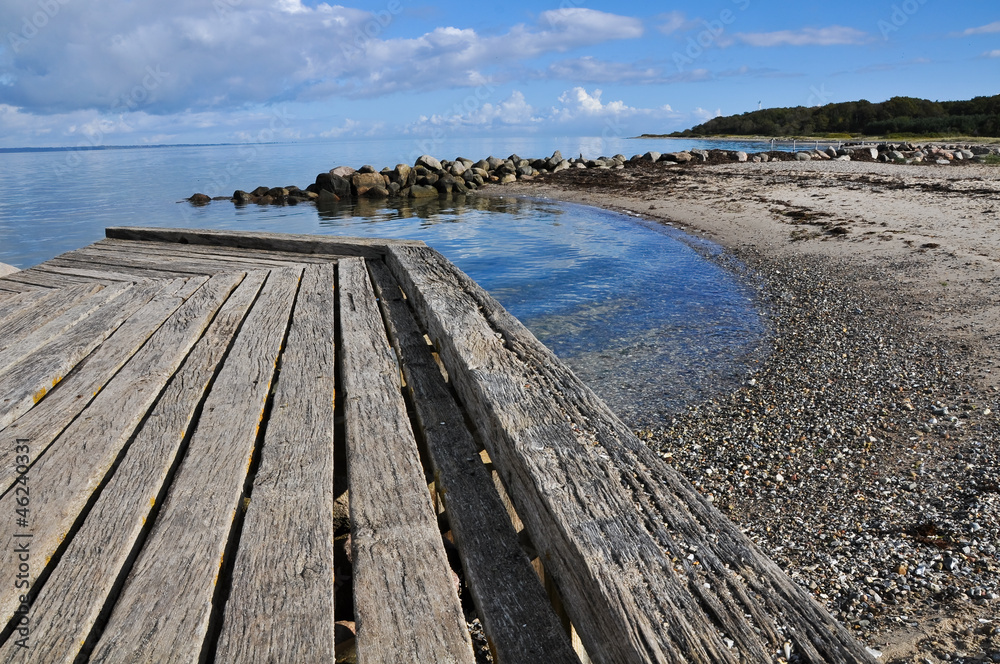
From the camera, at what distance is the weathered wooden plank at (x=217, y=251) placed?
20.0ft

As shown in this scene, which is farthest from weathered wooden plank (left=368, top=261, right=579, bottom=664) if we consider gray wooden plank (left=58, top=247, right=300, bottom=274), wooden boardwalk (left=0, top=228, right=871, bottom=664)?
gray wooden plank (left=58, top=247, right=300, bottom=274)

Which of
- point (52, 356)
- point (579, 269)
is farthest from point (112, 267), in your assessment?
point (579, 269)

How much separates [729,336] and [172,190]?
4415cm

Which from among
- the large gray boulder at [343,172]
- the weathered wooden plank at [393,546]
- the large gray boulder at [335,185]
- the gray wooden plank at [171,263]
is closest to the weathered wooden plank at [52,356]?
the gray wooden plank at [171,263]

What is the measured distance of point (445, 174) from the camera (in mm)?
→ 33969

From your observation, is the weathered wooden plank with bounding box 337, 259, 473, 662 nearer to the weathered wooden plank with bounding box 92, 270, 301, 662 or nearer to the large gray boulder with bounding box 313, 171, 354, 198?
the weathered wooden plank with bounding box 92, 270, 301, 662

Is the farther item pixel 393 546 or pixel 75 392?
pixel 75 392

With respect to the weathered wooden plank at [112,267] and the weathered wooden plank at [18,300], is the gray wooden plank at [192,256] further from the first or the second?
the weathered wooden plank at [18,300]

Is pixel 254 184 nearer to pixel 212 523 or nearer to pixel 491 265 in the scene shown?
pixel 491 265

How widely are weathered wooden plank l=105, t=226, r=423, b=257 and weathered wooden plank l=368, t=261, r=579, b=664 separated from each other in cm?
324

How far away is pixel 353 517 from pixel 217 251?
17.7 feet

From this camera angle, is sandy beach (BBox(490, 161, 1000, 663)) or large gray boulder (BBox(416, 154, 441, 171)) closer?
sandy beach (BBox(490, 161, 1000, 663))

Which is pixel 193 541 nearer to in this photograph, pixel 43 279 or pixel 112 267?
pixel 43 279

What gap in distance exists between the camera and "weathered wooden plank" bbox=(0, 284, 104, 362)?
3.54 m
